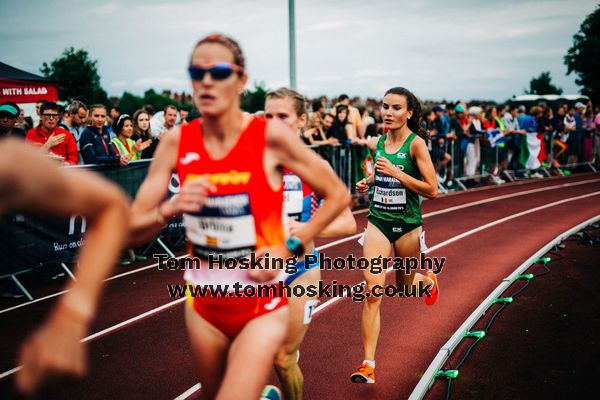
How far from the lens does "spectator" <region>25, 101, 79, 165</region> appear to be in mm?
8523

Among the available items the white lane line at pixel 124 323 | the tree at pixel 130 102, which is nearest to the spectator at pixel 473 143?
the white lane line at pixel 124 323

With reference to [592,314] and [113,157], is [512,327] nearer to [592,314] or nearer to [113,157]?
[592,314]

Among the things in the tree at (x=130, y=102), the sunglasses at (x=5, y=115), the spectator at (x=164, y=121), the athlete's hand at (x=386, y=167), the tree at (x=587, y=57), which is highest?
the tree at (x=587, y=57)

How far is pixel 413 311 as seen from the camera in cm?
701

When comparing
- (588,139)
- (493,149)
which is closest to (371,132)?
(493,149)

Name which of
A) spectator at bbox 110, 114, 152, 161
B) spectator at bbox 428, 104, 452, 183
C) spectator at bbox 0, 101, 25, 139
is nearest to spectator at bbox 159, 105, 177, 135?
spectator at bbox 110, 114, 152, 161

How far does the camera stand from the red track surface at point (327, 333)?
5.09 m

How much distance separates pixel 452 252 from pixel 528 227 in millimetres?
2912

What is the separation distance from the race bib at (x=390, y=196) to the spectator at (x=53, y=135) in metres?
5.01

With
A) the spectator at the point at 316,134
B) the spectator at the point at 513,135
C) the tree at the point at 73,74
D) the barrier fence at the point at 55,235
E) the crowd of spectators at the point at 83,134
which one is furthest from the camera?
the tree at the point at 73,74

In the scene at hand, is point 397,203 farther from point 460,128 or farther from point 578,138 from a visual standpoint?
point 578,138

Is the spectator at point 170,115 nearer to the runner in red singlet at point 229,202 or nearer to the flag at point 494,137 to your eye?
the runner in red singlet at point 229,202

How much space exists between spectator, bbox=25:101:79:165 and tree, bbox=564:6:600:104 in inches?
2084

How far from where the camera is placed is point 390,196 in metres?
5.54
